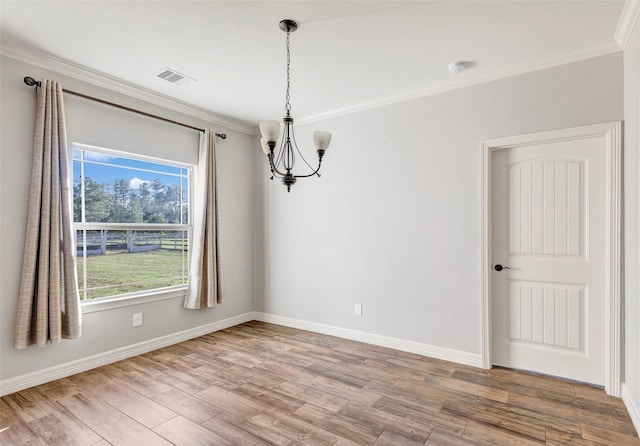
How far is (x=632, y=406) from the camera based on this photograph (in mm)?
2338

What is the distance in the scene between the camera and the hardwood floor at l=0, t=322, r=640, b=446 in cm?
218

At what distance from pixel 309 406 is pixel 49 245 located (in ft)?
8.10

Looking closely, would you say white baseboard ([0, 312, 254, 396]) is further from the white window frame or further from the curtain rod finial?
the curtain rod finial

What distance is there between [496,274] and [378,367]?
4.65 ft

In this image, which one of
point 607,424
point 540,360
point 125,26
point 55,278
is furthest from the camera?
point 540,360

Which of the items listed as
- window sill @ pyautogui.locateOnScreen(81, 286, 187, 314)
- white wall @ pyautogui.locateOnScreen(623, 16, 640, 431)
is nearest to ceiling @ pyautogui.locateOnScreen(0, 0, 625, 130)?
white wall @ pyautogui.locateOnScreen(623, 16, 640, 431)

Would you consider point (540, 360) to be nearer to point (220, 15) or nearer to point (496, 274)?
point (496, 274)

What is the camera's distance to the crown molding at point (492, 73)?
271 cm

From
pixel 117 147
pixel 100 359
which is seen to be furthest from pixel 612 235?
pixel 100 359

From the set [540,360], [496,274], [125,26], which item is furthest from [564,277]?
[125,26]

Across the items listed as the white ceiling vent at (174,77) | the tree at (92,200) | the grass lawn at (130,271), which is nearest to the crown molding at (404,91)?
the white ceiling vent at (174,77)

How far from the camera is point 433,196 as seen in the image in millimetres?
3477

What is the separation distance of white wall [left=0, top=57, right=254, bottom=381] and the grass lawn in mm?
226

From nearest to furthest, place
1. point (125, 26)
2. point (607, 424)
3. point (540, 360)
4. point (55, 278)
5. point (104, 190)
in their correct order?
point (607, 424), point (125, 26), point (55, 278), point (540, 360), point (104, 190)
